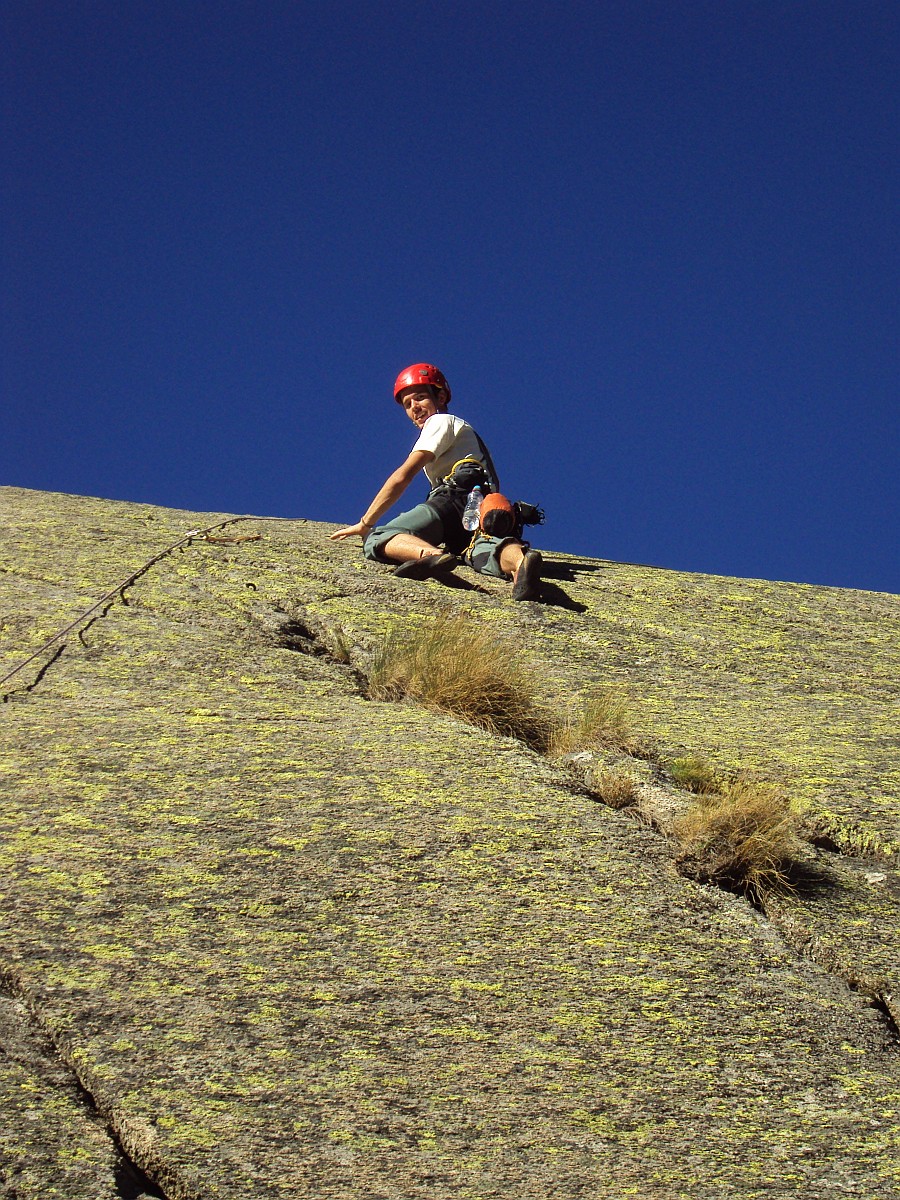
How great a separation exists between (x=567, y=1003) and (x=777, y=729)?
3306 millimetres

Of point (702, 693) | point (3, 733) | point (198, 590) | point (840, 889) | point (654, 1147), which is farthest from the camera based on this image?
point (198, 590)

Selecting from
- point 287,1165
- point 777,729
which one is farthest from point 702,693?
point 287,1165

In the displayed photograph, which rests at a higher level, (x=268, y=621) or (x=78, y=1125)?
(x=268, y=621)

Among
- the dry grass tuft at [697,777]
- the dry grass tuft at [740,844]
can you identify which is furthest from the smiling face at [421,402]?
the dry grass tuft at [740,844]

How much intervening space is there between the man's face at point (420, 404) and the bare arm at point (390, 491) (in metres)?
0.70

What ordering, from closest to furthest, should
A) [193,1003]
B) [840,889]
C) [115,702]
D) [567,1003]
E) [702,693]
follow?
[193,1003], [567,1003], [840,889], [115,702], [702,693]

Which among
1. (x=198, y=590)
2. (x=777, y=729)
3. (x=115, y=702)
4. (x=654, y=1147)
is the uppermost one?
(x=198, y=590)

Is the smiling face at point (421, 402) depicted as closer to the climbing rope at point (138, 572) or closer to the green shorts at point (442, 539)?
the green shorts at point (442, 539)

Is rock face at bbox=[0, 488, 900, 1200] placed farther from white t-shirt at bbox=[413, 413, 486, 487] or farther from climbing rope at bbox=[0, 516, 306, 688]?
white t-shirt at bbox=[413, 413, 486, 487]

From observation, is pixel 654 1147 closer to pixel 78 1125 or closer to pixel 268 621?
pixel 78 1125

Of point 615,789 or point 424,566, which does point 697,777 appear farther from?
point 424,566

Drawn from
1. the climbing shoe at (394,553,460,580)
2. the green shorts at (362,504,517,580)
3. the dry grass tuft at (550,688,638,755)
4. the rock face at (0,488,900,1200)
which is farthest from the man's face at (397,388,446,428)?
the dry grass tuft at (550,688,638,755)

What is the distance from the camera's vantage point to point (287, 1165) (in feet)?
10.2

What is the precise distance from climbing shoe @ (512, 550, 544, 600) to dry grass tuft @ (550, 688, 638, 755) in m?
2.65
